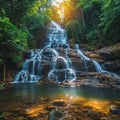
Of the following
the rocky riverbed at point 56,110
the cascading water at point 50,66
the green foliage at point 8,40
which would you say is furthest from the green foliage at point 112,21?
the rocky riverbed at point 56,110

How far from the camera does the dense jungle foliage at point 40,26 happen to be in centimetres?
1555

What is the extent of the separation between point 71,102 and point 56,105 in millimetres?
1142

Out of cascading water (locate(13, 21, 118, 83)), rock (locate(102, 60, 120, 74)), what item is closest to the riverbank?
cascading water (locate(13, 21, 118, 83))

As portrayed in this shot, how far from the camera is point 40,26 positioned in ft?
95.0

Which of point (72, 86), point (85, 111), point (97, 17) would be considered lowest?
point (85, 111)

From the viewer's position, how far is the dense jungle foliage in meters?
15.6

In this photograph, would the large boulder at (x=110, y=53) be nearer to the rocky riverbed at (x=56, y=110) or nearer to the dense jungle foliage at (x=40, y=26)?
the dense jungle foliage at (x=40, y=26)

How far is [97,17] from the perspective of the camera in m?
28.9

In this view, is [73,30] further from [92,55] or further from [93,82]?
[93,82]

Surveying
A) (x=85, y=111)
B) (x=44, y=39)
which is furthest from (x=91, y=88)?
(x=44, y=39)

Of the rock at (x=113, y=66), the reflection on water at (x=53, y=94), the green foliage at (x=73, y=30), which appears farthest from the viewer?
the green foliage at (x=73, y=30)

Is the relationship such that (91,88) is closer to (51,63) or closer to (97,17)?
(51,63)

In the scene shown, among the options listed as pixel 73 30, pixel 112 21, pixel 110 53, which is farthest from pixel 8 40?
pixel 73 30

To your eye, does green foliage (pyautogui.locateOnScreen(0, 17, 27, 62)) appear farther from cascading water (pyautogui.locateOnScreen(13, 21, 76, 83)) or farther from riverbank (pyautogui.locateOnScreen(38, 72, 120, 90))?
cascading water (pyautogui.locateOnScreen(13, 21, 76, 83))
